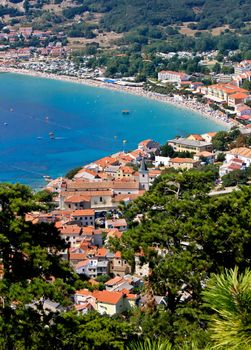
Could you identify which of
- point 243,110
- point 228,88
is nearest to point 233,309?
point 243,110

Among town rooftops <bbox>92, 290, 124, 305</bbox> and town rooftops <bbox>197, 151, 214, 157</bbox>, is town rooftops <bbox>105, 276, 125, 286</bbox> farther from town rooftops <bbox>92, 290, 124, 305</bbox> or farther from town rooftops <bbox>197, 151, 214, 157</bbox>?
town rooftops <bbox>197, 151, 214, 157</bbox>

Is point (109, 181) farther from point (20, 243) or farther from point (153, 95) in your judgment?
point (153, 95)

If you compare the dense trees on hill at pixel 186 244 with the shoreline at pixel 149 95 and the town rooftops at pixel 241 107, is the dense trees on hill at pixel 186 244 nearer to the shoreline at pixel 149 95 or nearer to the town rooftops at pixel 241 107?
the shoreline at pixel 149 95

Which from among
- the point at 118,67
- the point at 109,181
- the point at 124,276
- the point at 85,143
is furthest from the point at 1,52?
the point at 124,276

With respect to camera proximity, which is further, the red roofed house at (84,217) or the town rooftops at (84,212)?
the town rooftops at (84,212)

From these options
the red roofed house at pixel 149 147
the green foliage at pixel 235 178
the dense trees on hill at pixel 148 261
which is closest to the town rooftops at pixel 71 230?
the green foliage at pixel 235 178

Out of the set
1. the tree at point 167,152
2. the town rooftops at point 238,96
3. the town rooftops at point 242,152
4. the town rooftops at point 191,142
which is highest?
the town rooftops at point 242,152

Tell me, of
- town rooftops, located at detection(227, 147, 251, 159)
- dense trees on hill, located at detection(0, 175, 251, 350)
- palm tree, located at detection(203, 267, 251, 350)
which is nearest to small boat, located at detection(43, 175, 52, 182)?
town rooftops, located at detection(227, 147, 251, 159)
